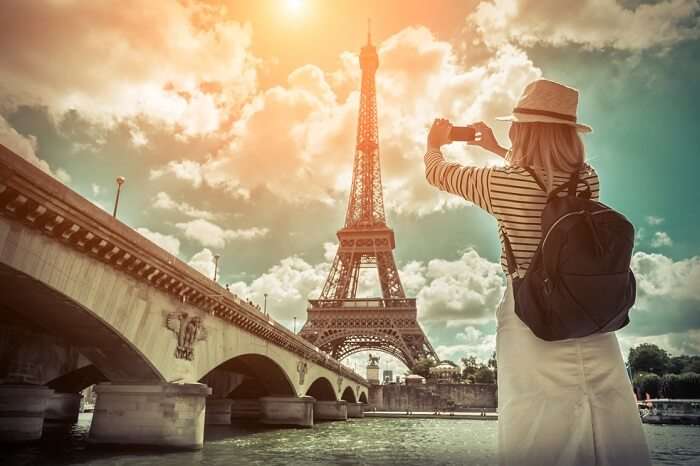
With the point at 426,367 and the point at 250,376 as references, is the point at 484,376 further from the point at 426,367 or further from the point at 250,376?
the point at 250,376

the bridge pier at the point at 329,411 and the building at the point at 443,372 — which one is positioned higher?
the building at the point at 443,372

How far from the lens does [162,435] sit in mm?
14859

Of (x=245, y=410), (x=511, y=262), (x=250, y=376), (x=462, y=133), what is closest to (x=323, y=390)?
(x=245, y=410)

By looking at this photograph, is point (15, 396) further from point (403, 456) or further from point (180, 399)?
point (403, 456)

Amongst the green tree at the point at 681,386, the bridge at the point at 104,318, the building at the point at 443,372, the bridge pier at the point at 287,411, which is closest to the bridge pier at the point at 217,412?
the bridge pier at the point at 287,411

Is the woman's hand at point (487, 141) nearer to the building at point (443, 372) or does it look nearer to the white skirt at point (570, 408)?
the white skirt at point (570, 408)

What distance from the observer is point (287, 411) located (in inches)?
1304

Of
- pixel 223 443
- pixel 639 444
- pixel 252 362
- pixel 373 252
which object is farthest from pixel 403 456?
pixel 373 252

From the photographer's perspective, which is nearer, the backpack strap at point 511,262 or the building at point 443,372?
the backpack strap at point 511,262

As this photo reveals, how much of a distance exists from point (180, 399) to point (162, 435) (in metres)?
1.10

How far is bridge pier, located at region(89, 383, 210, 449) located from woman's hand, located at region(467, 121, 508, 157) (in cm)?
1434

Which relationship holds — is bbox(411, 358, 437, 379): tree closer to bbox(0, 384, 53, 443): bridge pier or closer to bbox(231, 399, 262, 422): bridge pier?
bbox(231, 399, 262, 422): bridge pier

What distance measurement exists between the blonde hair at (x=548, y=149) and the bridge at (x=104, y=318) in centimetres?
938

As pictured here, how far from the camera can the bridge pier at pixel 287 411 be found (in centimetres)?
3294
